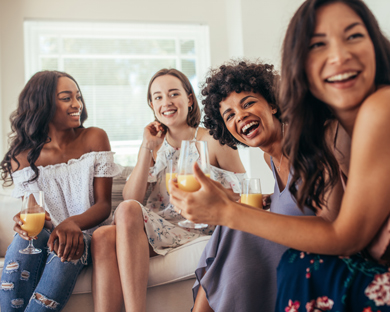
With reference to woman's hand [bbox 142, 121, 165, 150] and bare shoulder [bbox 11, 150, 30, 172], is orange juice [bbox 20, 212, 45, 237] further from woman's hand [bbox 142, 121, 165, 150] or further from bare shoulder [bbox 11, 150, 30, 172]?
woman's hand [bbox 142, 121, 165, 150]

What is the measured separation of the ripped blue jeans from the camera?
1680 mm

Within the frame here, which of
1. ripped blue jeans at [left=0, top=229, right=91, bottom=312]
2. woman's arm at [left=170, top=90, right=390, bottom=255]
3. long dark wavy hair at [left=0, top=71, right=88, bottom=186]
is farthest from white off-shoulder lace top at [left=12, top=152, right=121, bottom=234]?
woman's arm at [left=170, top=90, right=390, bottom=255]

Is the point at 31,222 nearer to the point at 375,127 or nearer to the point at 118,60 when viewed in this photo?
the point at 375,127

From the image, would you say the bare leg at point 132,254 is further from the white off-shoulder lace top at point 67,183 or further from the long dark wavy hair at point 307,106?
the long dark wavy hair at point 307,106

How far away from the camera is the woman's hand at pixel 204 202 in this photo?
1.03 meters

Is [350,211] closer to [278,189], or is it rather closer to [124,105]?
[278,189]

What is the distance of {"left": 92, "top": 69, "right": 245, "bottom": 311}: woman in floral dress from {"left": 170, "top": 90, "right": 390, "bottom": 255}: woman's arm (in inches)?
30.9

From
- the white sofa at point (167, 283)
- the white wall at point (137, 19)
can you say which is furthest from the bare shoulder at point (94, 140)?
the white wall at point (137, 19)

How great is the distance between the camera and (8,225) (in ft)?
7.80

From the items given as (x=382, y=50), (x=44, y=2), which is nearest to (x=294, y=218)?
(x=382, y=50)

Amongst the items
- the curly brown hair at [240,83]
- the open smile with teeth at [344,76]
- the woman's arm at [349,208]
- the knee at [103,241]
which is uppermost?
the curly brown hair at [240,83]

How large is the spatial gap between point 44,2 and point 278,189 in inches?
159

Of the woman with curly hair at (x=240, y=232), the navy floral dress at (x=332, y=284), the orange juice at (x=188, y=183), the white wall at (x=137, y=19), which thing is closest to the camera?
the navy floral dress at (x=332, y=284)

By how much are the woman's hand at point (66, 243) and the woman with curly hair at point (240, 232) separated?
0.58 metres
